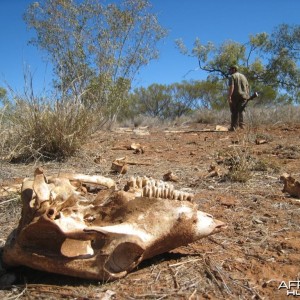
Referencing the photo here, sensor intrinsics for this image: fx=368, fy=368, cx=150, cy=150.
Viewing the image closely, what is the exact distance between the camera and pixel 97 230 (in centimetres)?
175

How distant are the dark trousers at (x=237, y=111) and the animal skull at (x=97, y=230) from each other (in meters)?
8.78

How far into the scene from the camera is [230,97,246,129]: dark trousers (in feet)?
34.2

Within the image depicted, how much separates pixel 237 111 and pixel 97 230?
9422mm

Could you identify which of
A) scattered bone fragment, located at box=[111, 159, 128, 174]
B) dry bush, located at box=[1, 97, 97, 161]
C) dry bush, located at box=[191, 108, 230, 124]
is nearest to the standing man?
dry bush, located at box=[191, 108, 230, 124]

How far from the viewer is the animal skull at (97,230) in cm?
179

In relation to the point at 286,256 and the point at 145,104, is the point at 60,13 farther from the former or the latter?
the point at 145,104

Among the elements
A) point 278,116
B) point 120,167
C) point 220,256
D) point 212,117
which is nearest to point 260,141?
point 120,167

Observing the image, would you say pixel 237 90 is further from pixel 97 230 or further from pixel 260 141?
pixel 97 230

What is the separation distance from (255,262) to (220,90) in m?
25.9

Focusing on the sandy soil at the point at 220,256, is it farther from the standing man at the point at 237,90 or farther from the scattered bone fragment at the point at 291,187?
the standing man at the point at 237,90

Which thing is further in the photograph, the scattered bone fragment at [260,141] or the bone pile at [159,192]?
the scattered bone fragment at [260,141]

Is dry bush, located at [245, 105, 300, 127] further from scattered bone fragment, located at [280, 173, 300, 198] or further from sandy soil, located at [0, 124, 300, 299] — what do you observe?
scattered bone fragment, located at [280, 173, 300, 198]

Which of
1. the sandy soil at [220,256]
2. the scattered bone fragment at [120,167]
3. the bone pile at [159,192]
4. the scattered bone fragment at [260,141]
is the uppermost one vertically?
the scattered bone fragment at [260,141]

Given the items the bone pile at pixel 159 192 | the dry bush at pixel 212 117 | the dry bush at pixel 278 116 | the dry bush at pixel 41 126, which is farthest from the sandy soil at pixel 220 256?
the dry bush at pixel 212 117
